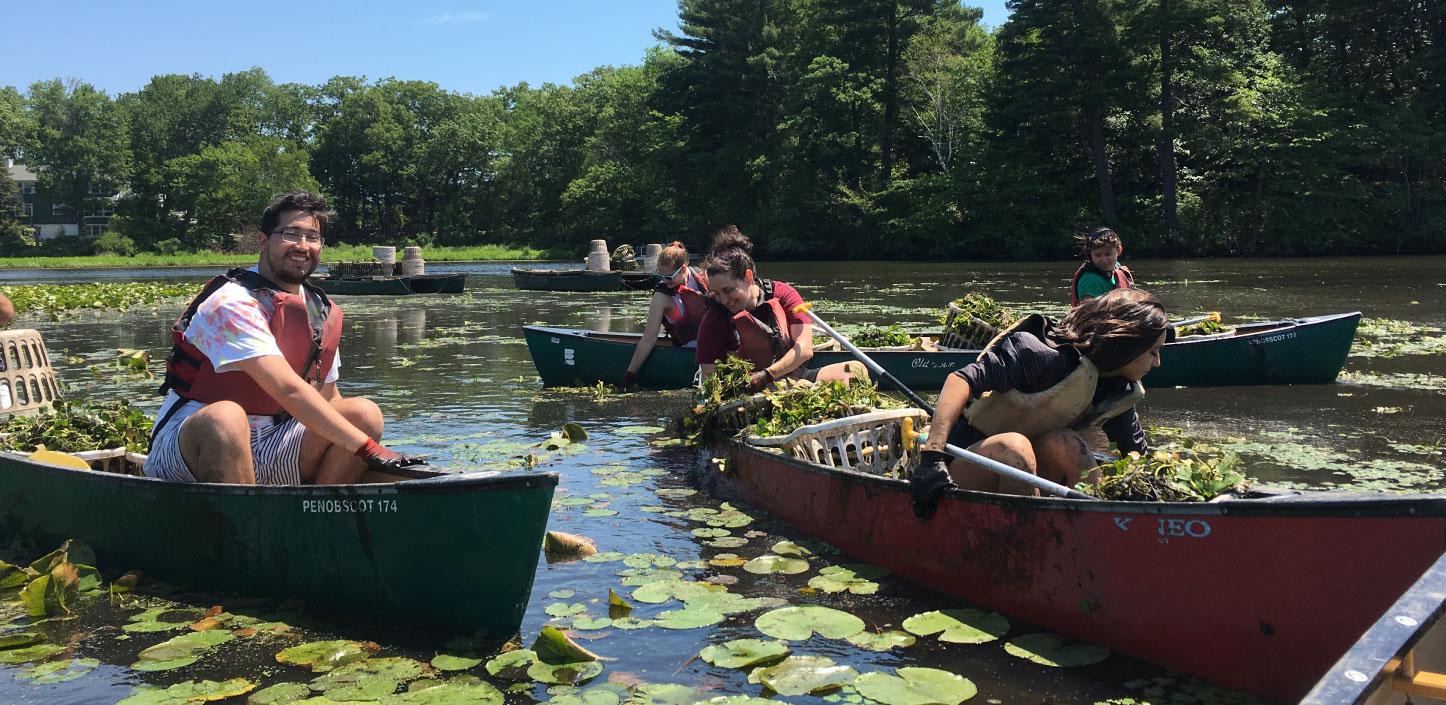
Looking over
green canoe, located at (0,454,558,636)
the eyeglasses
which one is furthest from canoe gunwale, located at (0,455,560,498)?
the eyeglasses

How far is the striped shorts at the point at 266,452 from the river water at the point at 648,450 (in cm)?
60

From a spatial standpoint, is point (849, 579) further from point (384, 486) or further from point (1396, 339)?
point (1396, 339)

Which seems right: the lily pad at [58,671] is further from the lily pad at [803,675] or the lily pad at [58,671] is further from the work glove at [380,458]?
the lily pad at [803,675]

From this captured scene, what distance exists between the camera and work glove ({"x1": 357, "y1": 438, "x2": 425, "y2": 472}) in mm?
4758

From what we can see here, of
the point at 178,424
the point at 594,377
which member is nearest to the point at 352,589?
the point at 178,424

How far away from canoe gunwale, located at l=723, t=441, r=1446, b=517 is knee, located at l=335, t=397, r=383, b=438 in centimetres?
261

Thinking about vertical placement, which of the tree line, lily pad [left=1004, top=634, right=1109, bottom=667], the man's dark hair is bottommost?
lily pad [left=1004, top=634, right=1109, bottom=667]

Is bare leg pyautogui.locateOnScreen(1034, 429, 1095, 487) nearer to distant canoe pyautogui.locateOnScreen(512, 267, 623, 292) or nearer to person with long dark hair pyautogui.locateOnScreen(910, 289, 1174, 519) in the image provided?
person with long dark hair pyautogui.locateOnScreen(910, 289, 1174, 519)

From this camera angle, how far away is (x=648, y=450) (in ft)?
30.0

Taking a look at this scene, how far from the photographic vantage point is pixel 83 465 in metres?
6.16

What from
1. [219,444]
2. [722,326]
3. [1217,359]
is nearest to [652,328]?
[722,326]

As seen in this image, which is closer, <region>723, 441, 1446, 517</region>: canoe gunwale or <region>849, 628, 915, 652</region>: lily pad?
<region>723, 441, 1446, 517</region>: canoe gunwale

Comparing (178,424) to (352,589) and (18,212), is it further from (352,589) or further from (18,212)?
(18,212)

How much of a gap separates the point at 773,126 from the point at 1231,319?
4284cm
